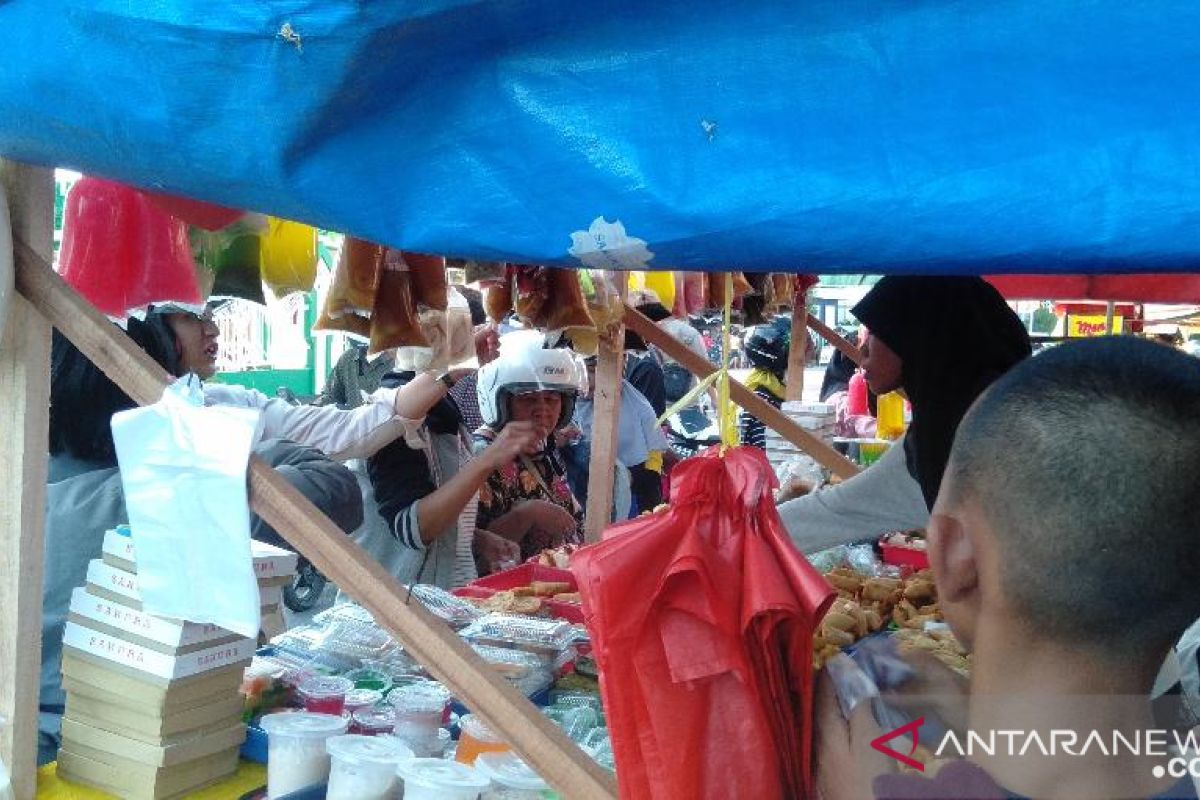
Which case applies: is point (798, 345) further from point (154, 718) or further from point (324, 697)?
point (154, 718)

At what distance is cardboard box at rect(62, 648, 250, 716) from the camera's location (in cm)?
182

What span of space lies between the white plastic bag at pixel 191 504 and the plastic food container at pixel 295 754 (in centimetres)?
32

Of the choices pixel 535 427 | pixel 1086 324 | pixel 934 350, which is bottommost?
pixel 535 427

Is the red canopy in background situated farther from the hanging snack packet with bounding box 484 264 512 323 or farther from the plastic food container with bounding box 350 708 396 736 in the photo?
the plastic food container with bounding box 350 708 396 736

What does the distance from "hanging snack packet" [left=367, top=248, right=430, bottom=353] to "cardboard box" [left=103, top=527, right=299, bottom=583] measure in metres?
0.62

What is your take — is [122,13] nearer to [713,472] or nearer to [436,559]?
[713,472]

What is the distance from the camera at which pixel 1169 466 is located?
34.6 inches

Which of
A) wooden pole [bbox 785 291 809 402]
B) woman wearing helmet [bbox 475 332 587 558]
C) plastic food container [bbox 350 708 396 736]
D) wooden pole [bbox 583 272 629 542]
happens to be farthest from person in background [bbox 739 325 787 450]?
plastic food container [bbox 350 708 396 736]

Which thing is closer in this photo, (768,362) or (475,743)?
(475,743)

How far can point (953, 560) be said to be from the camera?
97 cm

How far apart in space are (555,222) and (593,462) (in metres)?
2.91

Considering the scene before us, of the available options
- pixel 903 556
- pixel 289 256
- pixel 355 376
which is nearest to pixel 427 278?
pixel 289 256

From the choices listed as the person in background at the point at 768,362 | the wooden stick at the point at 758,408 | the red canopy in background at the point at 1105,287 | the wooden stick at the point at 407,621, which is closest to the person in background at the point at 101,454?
the wooden stick at the point at 407,621

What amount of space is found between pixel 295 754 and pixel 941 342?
1.60m
